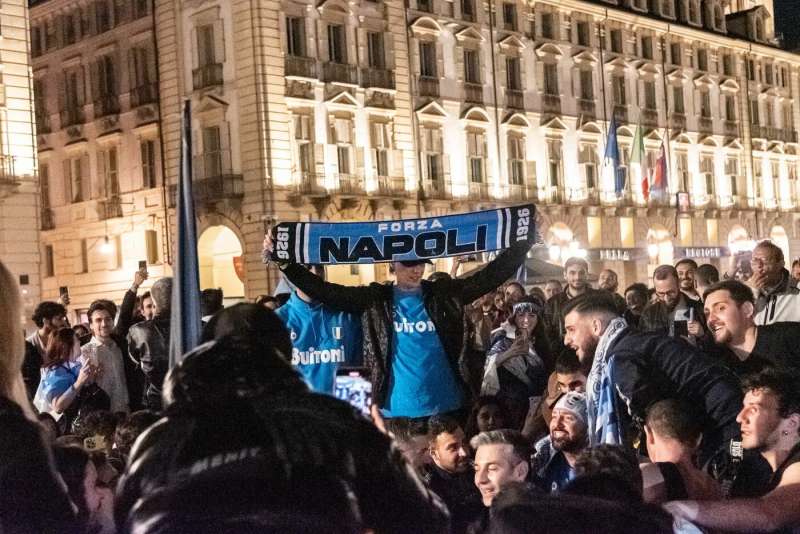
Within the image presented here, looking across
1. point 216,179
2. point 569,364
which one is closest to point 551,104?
point 216,179

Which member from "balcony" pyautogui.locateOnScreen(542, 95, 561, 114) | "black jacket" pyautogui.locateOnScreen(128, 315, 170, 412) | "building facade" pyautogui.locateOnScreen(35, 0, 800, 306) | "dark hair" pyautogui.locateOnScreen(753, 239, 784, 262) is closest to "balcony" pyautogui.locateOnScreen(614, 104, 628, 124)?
"building facade" pyautogui.locateOnScreen(35, 0, 800, 306)

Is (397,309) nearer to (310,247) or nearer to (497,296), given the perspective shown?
(310,247)

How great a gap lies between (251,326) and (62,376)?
18.9 feet

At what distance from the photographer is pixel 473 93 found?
39406 mm

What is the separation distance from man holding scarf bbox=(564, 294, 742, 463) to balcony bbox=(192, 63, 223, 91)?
94.0 feet

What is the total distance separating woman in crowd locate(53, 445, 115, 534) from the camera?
11.7 ft

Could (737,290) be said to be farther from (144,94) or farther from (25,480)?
(144,94)

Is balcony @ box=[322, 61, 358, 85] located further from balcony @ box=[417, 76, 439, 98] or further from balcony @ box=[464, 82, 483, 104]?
balcony @ box=[464, 82, 483, 104]

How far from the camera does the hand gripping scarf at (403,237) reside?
7.86m

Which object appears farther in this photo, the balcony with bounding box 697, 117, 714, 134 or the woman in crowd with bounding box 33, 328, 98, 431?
the balcony with bounding box 697, 117, 714, 134

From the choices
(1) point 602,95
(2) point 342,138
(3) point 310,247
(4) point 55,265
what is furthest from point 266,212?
(3) point 310,247

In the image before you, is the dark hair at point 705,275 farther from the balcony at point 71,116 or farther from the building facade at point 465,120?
the balcony at point 71,116

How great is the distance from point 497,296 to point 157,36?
931 inches

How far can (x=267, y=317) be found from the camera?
329cm
